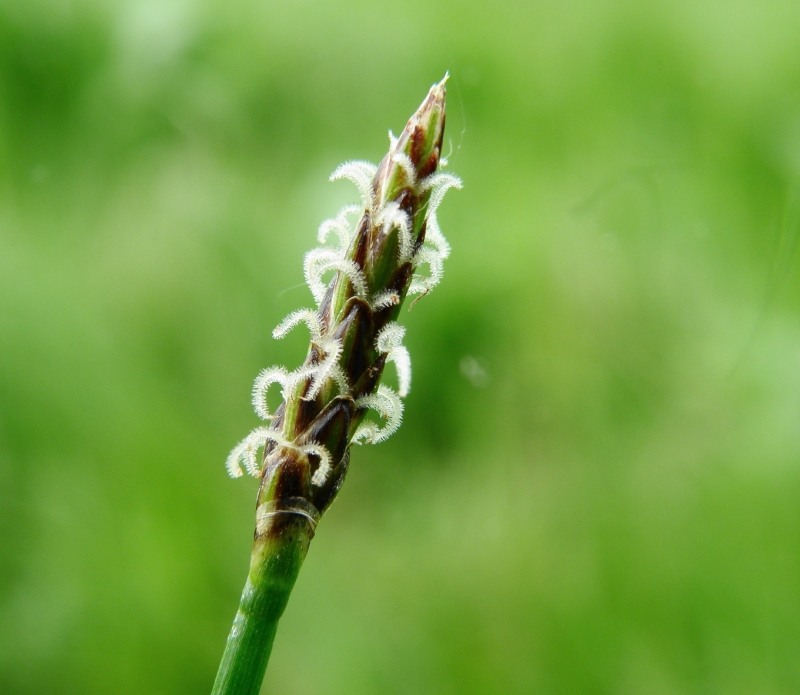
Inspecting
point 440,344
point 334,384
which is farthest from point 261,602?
point 440,344

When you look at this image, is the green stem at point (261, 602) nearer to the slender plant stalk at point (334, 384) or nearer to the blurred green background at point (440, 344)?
the slender plant stalk at point (334, 384)

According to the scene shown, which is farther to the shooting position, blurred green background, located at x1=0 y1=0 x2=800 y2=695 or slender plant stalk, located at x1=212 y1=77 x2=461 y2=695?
blurred green background, located at x1=0 y1=0 x2=800 y2=695

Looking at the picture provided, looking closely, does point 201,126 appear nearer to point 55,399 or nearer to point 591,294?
point 55,399

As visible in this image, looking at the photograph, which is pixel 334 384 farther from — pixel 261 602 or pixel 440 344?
pixel 440 344

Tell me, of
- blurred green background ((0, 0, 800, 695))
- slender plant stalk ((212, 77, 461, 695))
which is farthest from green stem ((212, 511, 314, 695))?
blurred green background ((0, 0, 800, 695))

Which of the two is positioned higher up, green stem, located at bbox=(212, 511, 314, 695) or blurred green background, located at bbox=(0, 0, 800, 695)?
blurred green background, located at bbox=(0, 0, 800, 695)

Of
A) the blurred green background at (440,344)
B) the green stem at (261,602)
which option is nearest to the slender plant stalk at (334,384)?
the green stem at (261,602)

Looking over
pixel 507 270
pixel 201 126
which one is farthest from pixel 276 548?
pixel 201 126

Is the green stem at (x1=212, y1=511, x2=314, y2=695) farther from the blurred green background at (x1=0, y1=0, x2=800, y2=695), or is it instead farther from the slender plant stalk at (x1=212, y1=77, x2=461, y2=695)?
the blurred green background at (x1=0, y1=0, x2=800, y2=695)
